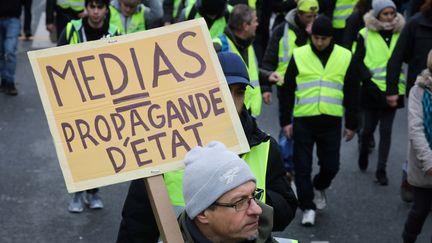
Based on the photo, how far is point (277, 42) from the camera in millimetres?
7582

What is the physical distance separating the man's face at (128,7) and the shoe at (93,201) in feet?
6.50

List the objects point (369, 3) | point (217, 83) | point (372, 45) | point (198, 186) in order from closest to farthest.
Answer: point (198, 186) → point (217, 83) → point (372, 45) → point (369, 3)

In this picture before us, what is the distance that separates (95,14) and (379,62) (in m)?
2.62

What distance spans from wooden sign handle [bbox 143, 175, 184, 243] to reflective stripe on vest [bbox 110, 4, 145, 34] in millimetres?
5104

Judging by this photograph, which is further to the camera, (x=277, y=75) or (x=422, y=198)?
(x=277, y=75)

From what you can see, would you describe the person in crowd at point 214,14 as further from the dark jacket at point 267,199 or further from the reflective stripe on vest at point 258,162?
the reflective stripe on vest at point 258,162

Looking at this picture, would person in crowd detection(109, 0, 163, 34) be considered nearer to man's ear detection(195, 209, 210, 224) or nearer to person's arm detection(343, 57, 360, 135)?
person's arm detection(343, 57, 360, 135)

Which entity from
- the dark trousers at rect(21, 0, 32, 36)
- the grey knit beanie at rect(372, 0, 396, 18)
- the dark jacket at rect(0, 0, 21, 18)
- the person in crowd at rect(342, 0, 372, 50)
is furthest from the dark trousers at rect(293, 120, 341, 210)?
the dark trousers at rect(21, 0, 32, 36)

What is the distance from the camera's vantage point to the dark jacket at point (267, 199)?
356 cm

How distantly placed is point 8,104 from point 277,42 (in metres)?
3.89

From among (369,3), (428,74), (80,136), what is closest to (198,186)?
(80,136)

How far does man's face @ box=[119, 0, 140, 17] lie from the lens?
818 centimetres

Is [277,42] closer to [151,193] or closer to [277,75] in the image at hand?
[277,75]

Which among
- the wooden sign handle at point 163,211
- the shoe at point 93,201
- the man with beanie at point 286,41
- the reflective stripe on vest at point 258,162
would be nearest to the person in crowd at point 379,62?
the man with beanie at point 286,41
